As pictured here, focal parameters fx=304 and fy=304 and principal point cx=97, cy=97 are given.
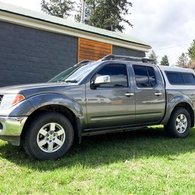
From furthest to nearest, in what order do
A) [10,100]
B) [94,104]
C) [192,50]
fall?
[192,50]
[94,104]
[10,100]

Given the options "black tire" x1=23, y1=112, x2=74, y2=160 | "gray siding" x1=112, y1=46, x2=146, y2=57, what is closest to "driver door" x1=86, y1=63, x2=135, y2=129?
"black tire" x1=23, y1=112, x2=74, y2=160

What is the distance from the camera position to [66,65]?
12211 millimetres

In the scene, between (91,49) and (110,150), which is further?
(91,49)

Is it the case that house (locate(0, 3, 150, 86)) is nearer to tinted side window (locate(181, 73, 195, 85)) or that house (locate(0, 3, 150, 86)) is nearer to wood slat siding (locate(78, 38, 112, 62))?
wood slat siding (locate(78, 38, 112, 62))

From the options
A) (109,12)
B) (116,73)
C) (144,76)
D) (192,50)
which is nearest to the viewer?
(116,73)

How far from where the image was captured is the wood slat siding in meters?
12.6

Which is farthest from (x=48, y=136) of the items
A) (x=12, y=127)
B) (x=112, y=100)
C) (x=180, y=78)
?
(x=180, y=78)

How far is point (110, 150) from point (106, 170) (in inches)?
50.7

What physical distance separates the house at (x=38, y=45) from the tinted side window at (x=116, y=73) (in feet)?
17.3

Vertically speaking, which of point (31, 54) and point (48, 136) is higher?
point (31, 54)

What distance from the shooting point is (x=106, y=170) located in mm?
4613

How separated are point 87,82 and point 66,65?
22.0 ft

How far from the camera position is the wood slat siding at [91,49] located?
12564mm

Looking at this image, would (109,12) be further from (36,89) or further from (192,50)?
(36,89)
